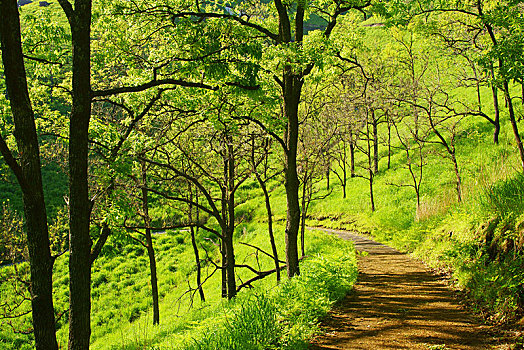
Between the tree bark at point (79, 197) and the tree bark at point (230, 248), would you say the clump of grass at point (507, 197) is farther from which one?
the tree bark at point (79, 197)

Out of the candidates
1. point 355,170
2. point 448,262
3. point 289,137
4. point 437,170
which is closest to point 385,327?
point 448,262

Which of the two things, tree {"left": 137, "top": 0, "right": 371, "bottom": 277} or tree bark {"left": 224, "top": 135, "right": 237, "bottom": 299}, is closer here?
tree {"left": 137, "top": 0, "right": 371, "bottom": 277}

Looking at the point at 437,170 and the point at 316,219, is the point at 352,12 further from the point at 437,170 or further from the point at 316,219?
the point at 316,219

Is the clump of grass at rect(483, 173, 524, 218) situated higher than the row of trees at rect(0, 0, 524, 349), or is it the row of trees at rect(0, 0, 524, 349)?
the row of trees at rect(0, 0, 524, 349)

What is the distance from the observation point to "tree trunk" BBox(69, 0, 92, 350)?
4617 mm

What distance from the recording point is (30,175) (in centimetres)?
450

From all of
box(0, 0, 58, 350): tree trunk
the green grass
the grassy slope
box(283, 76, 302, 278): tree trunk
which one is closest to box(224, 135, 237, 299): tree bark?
the green grass

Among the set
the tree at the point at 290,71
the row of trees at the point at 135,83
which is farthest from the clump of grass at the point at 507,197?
the tree at the point at 290,71

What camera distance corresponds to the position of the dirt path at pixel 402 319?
15.0ft

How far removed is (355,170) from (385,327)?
102ft

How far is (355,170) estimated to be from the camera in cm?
3541

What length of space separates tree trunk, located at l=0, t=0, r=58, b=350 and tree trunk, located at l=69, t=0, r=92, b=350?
0.30m

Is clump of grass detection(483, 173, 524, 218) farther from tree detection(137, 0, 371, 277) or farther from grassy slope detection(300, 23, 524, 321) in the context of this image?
tree detection(137, 0, 371, 277)

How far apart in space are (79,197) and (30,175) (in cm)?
66
